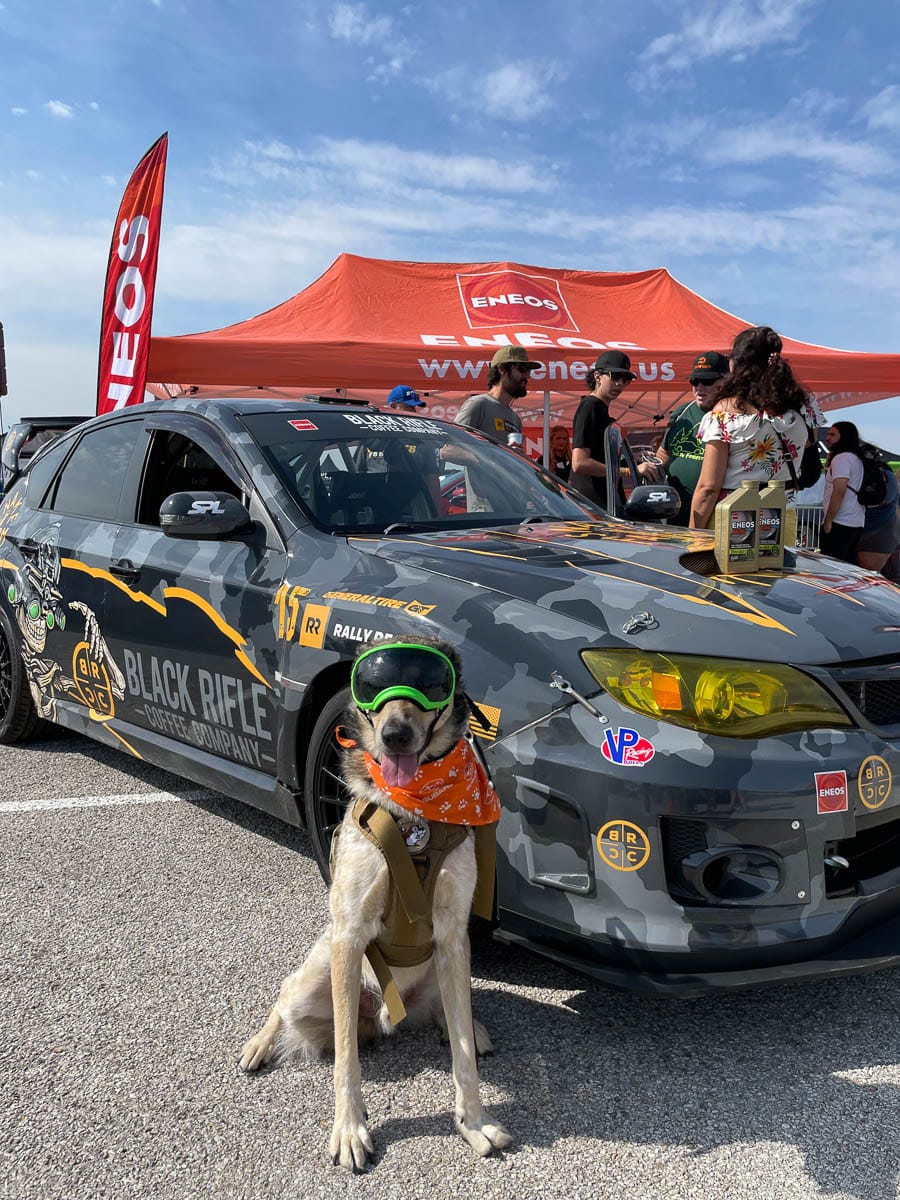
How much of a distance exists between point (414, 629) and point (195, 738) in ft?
4.00

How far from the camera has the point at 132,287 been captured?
9.25 metres

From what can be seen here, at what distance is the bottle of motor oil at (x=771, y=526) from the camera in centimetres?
283

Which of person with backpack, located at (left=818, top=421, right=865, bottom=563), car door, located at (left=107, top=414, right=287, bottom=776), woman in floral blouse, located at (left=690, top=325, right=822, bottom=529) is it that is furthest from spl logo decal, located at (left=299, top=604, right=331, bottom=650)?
person with backpack, located at (left=818, top=421, right=865, bottom=563)

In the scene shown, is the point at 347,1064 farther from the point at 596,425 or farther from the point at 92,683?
the point at 596,425

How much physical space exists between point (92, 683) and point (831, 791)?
292 cm

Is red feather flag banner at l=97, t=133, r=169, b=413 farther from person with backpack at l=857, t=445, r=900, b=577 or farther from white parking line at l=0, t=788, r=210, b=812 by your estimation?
person with backpack at l=857, t=445, r=900, b=577

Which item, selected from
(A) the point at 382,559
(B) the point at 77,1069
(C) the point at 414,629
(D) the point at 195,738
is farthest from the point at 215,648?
(B) the point at 77,1069

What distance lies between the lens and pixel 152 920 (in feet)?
9.85

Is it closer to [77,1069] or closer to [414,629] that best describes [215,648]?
[414,629]

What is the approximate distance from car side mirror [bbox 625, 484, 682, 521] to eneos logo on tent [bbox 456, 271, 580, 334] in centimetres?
764

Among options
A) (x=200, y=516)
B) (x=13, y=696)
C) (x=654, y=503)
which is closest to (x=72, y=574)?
(x=13, y=696)

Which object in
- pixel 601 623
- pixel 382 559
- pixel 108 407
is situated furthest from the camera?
pixel 108 407

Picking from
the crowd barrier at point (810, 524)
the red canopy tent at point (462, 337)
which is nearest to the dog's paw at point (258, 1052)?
the crowd barrier at point (810, 524)

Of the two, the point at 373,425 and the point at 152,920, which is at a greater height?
the point at 373,425
